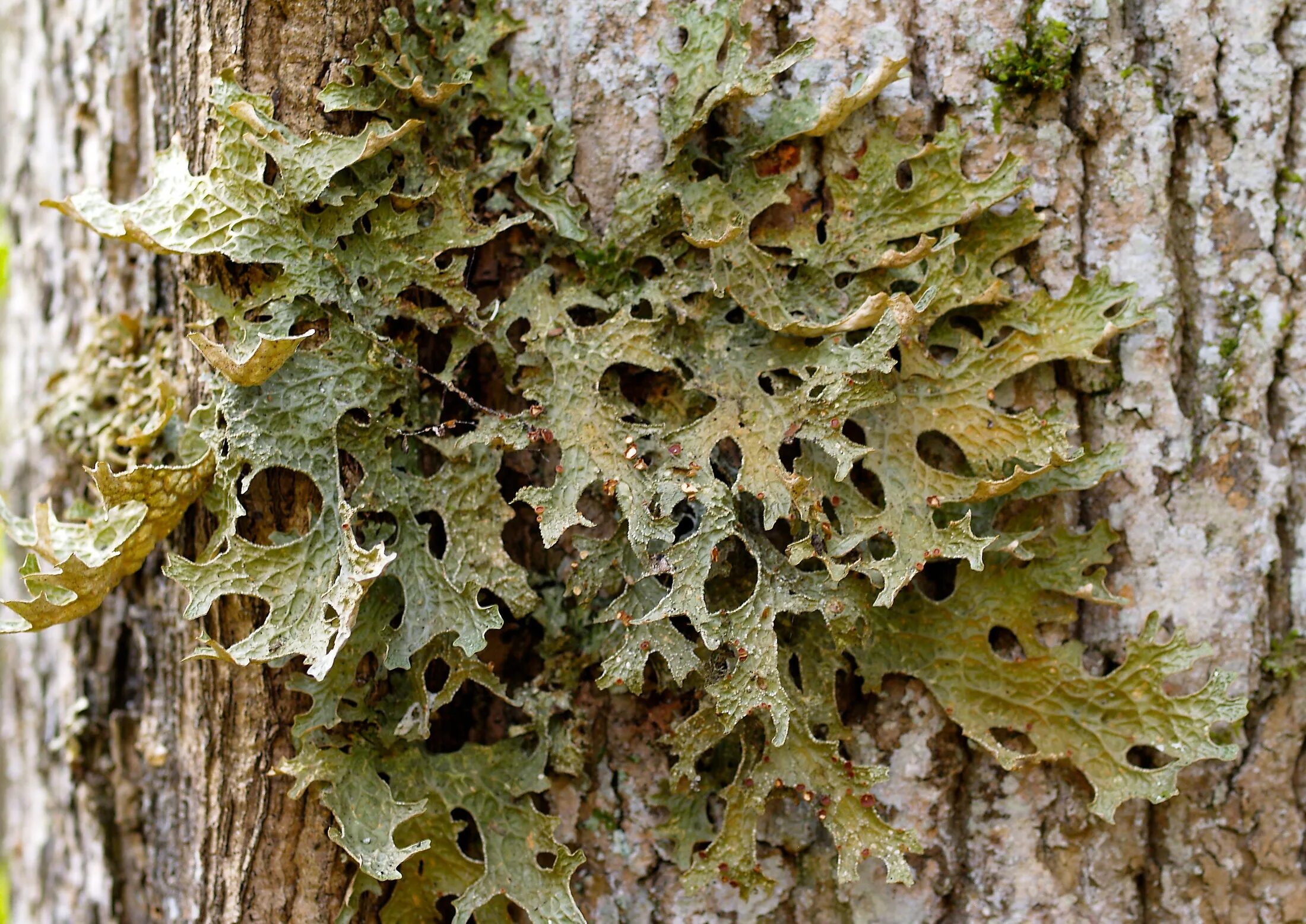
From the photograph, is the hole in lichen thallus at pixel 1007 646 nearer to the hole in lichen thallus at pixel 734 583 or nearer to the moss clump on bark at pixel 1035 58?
the hole in lichen thallus at pixel 734 583

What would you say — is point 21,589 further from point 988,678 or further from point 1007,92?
point 1007,92

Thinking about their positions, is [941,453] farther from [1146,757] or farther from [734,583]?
[1146,757]

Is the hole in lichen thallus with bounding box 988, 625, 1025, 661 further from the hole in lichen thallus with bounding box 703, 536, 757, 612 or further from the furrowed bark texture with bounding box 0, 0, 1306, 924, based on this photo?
the hole in lichen thallus with bounding box 703, 536, 757, 612

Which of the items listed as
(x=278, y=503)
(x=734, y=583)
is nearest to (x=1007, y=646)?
(x=734, y=583)

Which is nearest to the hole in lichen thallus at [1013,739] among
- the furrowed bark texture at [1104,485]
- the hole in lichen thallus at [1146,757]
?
the furrowed bark texture at [1104,485]

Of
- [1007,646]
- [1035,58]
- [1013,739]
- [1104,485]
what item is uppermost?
[1035,58]

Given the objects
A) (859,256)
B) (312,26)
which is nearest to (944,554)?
(859,256)

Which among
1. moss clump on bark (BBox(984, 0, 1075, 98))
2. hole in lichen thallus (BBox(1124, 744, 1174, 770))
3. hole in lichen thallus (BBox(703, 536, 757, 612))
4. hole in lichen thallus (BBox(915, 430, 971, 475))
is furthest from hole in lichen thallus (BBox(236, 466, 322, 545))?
hole in lichen thallus (BBox(1124, 744, 1174, 770))

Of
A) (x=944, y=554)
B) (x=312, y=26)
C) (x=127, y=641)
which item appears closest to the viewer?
(x=944, y=554)

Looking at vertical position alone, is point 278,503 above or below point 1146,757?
above
